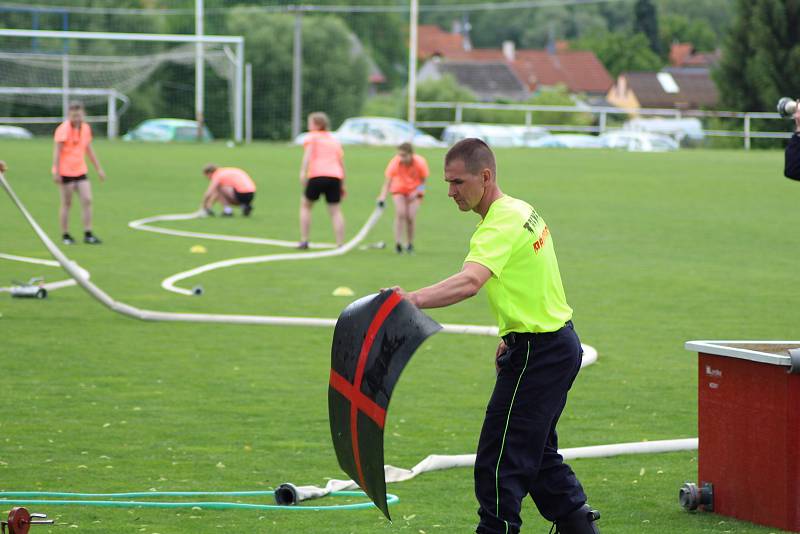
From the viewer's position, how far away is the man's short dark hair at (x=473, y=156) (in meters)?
5.40

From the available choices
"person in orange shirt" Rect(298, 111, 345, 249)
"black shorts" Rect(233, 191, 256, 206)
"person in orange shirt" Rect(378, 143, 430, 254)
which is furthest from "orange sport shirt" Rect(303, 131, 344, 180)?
"black shorts" Rect(233, 191, 256, 206)

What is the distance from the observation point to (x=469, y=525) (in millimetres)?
6574

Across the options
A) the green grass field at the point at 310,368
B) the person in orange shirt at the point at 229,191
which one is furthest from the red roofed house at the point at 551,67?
the green grass field at the point at 310,368

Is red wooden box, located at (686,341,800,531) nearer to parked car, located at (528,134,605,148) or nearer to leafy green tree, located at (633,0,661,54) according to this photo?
parked car, located at (528,134,605,148)

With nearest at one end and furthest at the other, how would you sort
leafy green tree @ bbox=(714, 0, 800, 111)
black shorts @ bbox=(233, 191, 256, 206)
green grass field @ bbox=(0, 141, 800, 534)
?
green grass field @ bbox=(0, 141, 800, 534) < black shorts @ bbox=(233, 191, 256, 206) < leafy green tree @ bbox=(714, 0, 800, 111)

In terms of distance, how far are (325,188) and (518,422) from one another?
15.4 metres

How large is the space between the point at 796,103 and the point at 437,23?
142 metres

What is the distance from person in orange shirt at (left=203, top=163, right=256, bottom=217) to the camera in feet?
87.9

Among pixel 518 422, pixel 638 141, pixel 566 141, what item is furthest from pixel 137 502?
pixel 566 141

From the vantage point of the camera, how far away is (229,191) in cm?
2727

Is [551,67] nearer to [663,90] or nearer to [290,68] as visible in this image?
[663,90]

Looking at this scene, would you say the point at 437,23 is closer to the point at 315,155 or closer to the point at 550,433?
the point at 315,155

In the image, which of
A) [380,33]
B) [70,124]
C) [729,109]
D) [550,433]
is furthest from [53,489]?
[380,33]

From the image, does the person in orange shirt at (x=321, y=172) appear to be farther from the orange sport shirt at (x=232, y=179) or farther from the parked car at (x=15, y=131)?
the parked car at (x=15, y=131)
